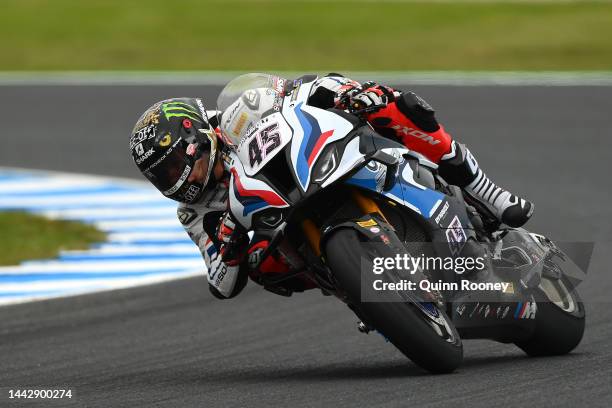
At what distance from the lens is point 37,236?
1115 centimetres

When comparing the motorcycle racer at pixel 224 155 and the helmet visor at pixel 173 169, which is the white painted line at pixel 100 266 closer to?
the motorcycle racer at pixel 224 155

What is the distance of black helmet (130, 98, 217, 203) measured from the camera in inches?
233

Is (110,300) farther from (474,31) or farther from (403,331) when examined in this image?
(474,31)

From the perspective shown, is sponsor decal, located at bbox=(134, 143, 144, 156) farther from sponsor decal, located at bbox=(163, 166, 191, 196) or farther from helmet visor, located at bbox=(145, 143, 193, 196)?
sponsor decal, located at bbox=(163, 166, 191, 196)

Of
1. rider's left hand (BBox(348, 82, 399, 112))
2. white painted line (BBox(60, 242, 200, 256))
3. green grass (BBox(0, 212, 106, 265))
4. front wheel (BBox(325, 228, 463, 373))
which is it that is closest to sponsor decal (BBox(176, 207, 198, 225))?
rider's left hand (BBox(348, 82, 399, 112))

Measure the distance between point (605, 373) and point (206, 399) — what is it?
1695 mm

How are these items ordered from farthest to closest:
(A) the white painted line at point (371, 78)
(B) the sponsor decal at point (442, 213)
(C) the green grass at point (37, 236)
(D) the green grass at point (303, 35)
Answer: (D) the green grass at point (303, 35)
(A) the white painted line at point (371, 78)
(C) the green grass at point (37, 236)
(B) the sponsor decal at point (442, 213)

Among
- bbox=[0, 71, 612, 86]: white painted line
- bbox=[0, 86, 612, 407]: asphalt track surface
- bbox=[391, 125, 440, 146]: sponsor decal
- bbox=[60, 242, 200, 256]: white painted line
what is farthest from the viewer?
bbox=[0, 71, 612, 86]: white painted line

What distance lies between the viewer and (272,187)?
5.45 meters

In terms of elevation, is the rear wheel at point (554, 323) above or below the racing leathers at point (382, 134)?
below

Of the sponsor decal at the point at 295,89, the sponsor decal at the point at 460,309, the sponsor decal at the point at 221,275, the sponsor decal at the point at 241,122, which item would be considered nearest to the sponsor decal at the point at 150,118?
the sponsor decal at the point at 241,122

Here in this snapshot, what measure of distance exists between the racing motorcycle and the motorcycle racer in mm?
74

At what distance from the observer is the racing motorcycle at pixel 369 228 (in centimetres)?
527

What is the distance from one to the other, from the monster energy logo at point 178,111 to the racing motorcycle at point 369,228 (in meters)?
0.14
